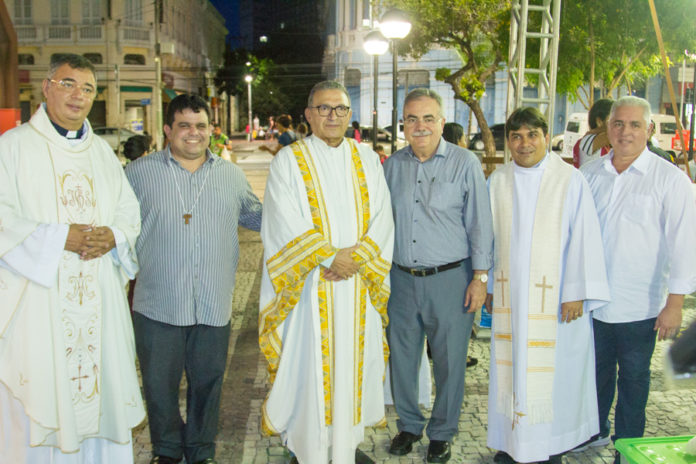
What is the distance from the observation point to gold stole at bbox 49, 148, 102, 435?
3170 mm

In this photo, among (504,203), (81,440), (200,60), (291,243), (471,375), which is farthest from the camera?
(200,60)

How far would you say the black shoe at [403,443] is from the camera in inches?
155

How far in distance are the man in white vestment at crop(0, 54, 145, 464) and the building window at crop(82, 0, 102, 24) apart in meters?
36.3

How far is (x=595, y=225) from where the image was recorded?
11.7 ft

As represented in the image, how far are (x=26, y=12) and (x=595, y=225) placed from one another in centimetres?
3934

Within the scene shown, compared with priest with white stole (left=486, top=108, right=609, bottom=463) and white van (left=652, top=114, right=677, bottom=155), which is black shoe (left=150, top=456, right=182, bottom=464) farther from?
white van (left=652, top=114, right=677, bottom=155)

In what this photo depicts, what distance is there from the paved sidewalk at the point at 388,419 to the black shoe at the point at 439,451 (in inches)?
2.4

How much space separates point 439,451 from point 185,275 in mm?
1768

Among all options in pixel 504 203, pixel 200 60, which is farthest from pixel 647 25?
pixel 200 60

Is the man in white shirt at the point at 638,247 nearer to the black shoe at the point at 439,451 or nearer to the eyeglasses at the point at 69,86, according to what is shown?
the black shoe at the point at 439,451

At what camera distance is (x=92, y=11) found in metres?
35.8

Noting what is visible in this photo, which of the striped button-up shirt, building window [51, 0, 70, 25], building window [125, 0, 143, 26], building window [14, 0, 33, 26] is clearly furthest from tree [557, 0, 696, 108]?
building window [14, 0, 33, 26]

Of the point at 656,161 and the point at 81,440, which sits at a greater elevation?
the point at 656,161

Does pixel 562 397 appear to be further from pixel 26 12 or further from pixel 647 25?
pixel 26 12
